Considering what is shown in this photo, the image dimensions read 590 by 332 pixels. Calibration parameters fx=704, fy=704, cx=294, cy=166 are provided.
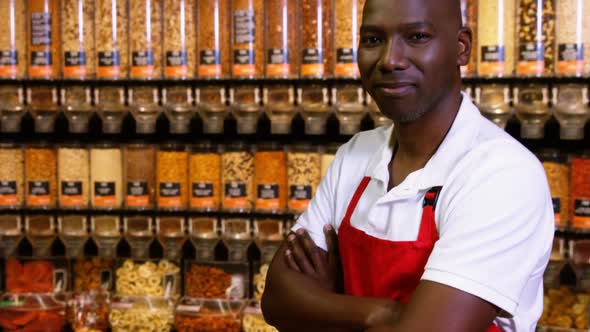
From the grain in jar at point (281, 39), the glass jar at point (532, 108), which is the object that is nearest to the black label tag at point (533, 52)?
the glass jar at point (532, 108)

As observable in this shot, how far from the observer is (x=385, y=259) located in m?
1.28

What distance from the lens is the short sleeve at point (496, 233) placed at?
1089mm

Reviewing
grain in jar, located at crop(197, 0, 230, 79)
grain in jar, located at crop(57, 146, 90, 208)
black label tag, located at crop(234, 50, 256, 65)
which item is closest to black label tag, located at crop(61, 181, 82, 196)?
grain in jar, located at crop(57, 146, 90, 208)

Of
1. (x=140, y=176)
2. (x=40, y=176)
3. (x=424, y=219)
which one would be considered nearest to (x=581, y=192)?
(x=424, y=219)

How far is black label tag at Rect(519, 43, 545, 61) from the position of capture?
226cm

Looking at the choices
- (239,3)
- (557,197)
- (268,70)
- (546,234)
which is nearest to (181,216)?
(268,70)

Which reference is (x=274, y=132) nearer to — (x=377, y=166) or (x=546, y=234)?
(x=377, y=166)

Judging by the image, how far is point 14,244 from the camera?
108 inches

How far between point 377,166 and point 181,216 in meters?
1.37

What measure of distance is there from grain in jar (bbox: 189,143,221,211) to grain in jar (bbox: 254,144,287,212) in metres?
0.15

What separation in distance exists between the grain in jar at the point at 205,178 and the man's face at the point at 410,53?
1405 millimetres

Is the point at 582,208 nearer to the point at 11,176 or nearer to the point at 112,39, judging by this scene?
the point at 112,39

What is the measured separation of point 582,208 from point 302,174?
95 centimetres

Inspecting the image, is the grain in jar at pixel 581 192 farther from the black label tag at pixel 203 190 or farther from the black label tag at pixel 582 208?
the black label tag at pixel 203 190
